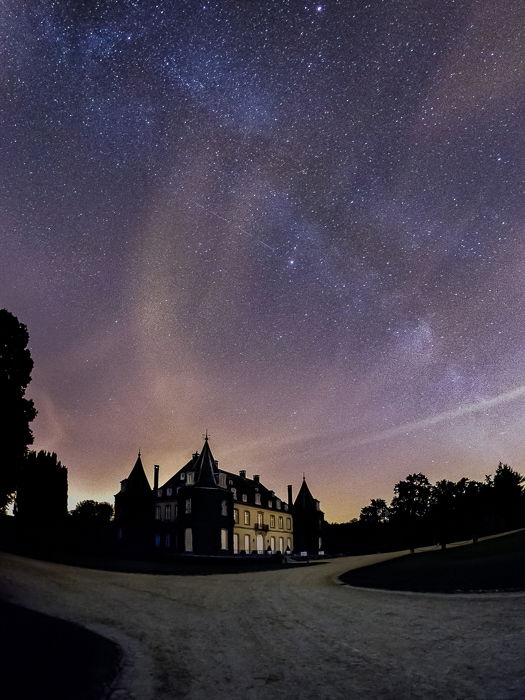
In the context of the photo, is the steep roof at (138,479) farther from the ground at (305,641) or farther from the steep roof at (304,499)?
the ground at (305,641)

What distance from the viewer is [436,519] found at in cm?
4519

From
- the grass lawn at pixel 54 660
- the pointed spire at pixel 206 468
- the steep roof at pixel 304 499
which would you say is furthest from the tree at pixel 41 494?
the steep roof at pixel 304 499

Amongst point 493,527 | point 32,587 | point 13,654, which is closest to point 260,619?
point 13,654

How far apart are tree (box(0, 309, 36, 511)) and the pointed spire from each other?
30.0 metres

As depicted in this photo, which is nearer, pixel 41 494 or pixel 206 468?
pixel 41 494

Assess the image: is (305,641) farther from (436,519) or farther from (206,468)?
(206,468)

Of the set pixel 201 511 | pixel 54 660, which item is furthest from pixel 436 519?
pixel 54 660

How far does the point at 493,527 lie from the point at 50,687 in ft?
221

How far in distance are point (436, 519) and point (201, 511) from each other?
26.9m

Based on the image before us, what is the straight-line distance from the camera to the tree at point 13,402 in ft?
84.6

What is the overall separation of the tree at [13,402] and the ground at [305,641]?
29.6 ft

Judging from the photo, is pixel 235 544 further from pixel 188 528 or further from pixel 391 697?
pixel 391 697

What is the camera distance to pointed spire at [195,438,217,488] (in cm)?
5697

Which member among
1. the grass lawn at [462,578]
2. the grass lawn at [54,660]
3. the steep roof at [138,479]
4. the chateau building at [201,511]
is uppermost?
the steep roof at [138,479]
